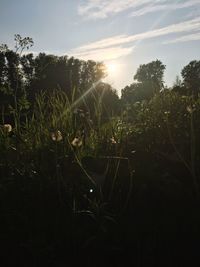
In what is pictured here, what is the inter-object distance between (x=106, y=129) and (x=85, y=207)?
1.29 m

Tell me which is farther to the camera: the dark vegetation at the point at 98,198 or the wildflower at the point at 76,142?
the wildflower at the point at 76,142

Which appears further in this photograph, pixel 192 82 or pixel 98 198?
Answer: pixel 192 82

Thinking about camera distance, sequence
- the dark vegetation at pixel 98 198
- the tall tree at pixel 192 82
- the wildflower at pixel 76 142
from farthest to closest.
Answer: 1. the tall tree at pixel 192 82
2. the wildflower at pixel 76 142
3. the dark vegetation at pixel 98 198

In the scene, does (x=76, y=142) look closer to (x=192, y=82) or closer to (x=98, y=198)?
(x=98, y=198)

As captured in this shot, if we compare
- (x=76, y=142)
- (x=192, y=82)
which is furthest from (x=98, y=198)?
(x=192, y=82)

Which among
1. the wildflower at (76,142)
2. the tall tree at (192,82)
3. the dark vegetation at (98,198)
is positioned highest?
the tall tree at (192,82)

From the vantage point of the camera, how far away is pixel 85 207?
110 inches

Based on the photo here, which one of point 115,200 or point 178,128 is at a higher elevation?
point 178,128

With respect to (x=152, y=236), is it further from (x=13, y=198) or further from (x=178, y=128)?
(x=178, y=128)

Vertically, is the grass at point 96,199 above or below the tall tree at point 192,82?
below

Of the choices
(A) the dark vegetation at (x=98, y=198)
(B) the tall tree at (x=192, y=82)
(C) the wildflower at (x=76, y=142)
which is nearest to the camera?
(A) the dark vegetation at (x=98, y=198)

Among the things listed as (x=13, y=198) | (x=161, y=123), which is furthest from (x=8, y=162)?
(x=161, y=123)

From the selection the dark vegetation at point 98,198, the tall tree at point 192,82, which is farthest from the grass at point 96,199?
the tall tree at point 192,82

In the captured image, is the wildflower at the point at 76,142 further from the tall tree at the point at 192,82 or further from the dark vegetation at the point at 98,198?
the tall tree at the point at 192,82
